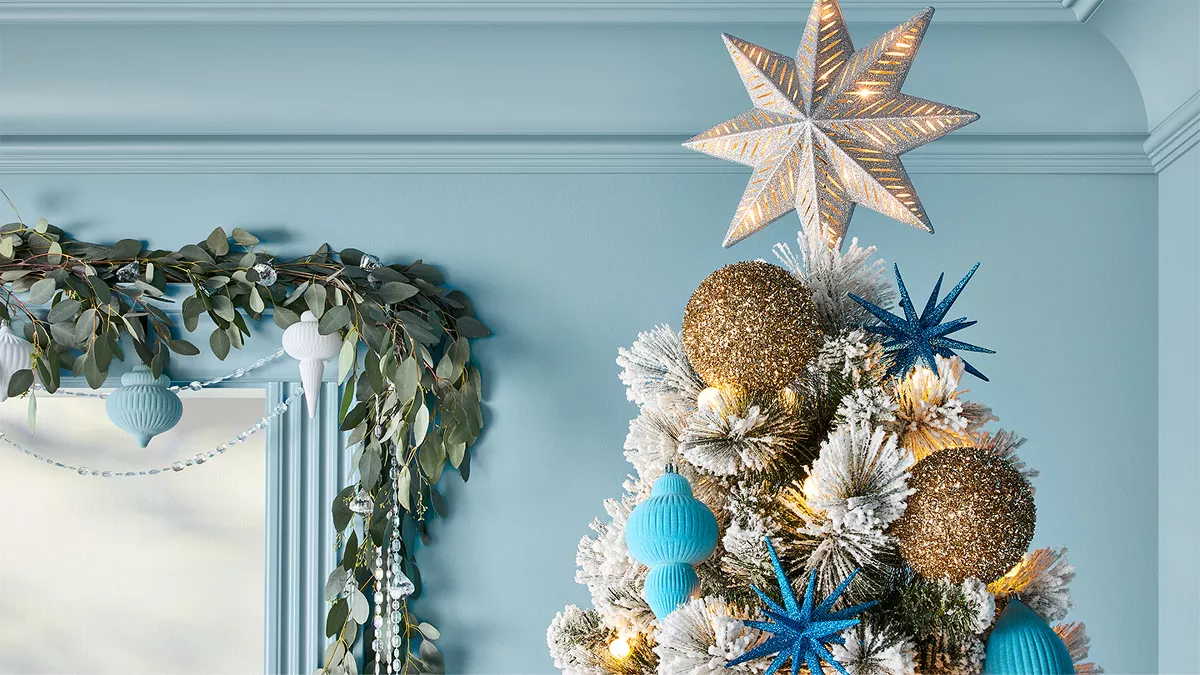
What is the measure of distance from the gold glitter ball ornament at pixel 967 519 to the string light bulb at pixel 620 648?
0.25 meters

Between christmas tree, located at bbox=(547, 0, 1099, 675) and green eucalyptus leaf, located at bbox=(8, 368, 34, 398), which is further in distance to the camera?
green eucalyptus leaf, located at bbox=(8, 368, 34, 398)

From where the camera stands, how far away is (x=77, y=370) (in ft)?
3.76

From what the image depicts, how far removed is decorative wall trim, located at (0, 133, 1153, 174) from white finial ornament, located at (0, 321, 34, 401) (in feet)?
0.99

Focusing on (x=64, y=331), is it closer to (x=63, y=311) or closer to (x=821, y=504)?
(x=63, y=311)

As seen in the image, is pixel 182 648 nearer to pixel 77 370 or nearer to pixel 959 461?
pixel 77 370

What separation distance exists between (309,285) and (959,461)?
90 cm

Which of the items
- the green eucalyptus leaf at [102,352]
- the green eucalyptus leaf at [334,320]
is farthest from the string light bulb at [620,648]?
the green eucalyptus leaf at [102,352]

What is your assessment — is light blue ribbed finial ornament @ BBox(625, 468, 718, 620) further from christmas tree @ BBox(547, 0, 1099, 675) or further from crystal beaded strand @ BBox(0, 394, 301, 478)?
crystal beaded strand @ BBox(0, 394, 301, 478)

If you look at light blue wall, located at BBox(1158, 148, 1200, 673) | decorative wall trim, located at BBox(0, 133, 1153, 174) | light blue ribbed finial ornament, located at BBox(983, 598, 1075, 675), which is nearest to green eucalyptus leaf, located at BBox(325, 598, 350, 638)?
decorative wall trim, located at BBox(0, 133, 1153, 174)

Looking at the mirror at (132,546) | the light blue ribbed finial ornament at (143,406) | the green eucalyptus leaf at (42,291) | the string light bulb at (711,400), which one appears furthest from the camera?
the mirror at (132,546)

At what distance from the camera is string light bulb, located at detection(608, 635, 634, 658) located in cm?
72

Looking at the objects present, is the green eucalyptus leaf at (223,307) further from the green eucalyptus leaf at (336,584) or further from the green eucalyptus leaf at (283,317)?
the green eucalyptus leaf at (336,584)

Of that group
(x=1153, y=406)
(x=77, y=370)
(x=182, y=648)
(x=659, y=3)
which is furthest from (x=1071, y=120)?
(x=182, y=648)

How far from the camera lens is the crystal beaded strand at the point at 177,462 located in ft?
4.07
